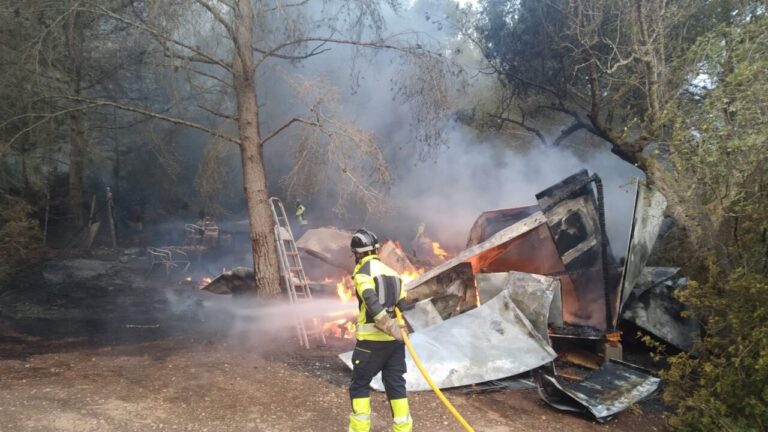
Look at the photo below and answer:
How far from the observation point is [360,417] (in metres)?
3.65

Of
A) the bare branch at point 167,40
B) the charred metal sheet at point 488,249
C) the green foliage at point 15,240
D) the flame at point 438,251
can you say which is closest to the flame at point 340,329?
the charred metal sheet at point 488,249

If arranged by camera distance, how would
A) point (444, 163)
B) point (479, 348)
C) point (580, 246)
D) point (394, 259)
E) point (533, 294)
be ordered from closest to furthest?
1. point (479, 348)
2. point (533, 294)
3. point (580, 246)
4. point (394, 259)
5. point (444, 163)

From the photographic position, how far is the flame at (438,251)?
12142 millimetres

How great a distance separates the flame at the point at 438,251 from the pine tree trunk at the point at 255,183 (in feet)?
17.0

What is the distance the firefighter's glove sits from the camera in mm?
3633

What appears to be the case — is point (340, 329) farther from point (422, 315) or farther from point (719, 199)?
point (719, 199)

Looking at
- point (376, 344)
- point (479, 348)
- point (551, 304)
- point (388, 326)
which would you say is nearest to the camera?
point (388, 326)

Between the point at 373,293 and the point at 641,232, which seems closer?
the point at 373,293

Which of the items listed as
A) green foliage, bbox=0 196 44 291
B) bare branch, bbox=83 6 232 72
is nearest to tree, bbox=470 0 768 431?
bare branch, bbox=83 6 232 72

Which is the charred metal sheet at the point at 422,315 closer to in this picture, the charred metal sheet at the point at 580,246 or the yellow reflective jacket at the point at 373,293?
the charred metal sheet at the point at 580,246

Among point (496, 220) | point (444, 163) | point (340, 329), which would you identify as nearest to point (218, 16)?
point (340, 329)

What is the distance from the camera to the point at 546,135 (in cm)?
1509

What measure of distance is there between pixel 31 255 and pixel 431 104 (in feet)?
28.9

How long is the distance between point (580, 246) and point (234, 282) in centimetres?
587
